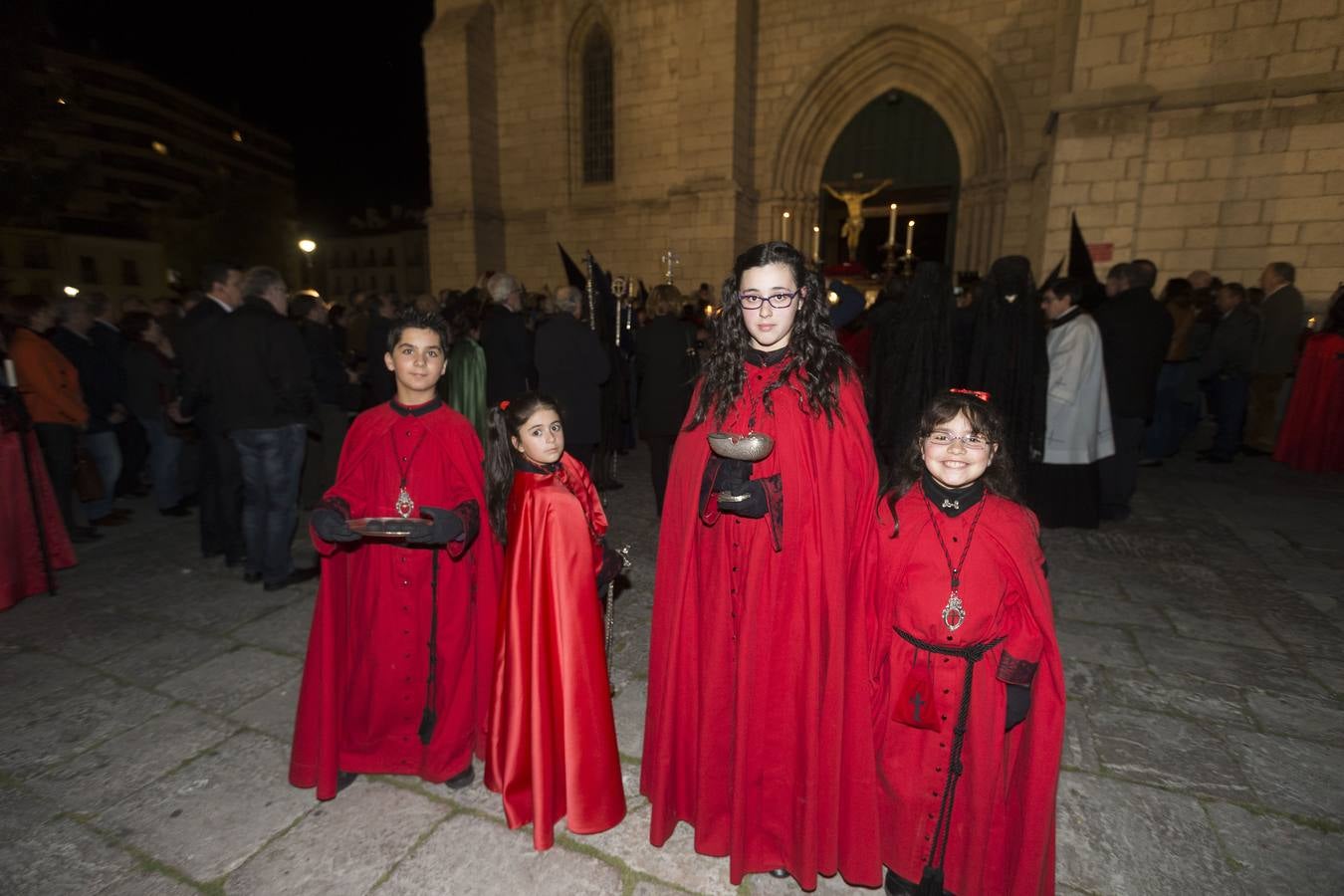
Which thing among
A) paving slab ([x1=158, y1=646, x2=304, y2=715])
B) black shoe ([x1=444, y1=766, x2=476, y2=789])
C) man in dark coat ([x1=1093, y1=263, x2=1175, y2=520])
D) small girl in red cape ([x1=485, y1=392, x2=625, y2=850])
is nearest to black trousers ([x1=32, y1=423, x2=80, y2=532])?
paving slab ([x1=158, y1=646, x2=304, y2=715])

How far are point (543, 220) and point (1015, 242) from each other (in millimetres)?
10885

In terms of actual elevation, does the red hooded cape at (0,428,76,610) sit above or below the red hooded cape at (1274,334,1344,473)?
below

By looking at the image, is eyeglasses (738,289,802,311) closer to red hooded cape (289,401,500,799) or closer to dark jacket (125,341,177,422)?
red hooded cape (289,401,500,799)

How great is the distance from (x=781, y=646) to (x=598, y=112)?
16.5 metres

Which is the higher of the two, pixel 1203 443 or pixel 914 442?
pixel 914 442

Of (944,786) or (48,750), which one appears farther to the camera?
(48,750)

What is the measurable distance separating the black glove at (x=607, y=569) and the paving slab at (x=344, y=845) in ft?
3.70

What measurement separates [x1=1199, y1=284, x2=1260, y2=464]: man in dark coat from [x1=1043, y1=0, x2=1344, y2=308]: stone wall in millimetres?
1666

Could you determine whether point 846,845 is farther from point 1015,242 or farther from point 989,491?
point 1015,242

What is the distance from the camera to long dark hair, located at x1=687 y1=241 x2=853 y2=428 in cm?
190

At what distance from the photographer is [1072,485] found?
17.6 ft

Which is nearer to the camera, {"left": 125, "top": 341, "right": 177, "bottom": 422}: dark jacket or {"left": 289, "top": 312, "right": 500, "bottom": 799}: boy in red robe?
{"left": 289, "top": 312, "right": 500, "bottom": 799}: boy in red robe

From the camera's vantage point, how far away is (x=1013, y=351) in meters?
4.92

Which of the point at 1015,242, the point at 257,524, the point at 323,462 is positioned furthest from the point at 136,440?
the point at 1015,242
